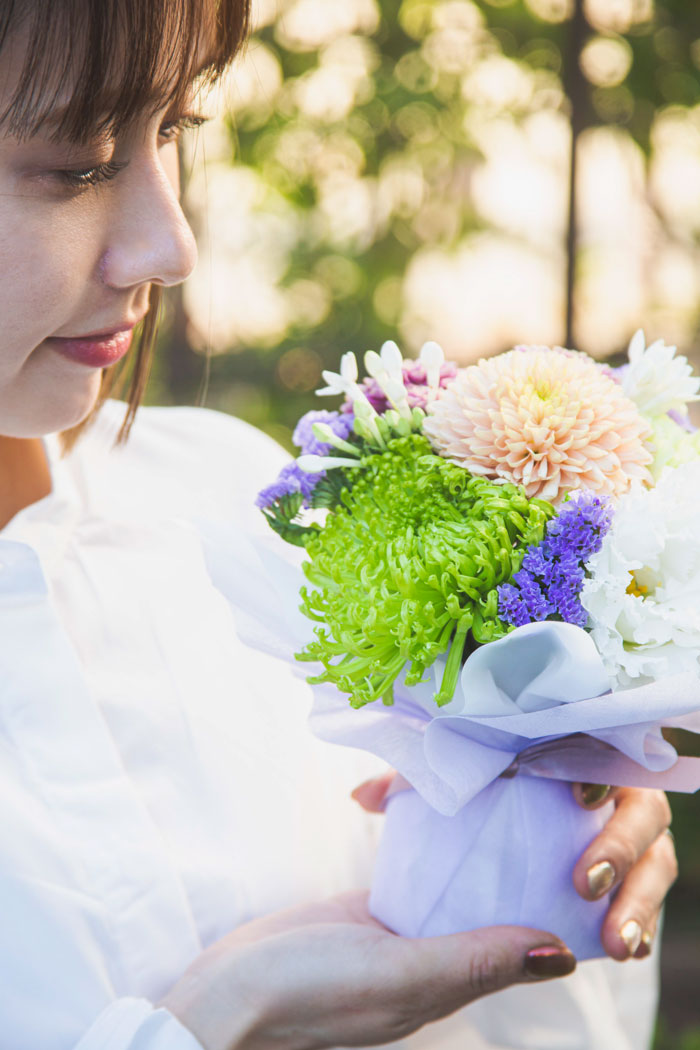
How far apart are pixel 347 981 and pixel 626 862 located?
38cm

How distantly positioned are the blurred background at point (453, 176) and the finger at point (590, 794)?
2.57 metres

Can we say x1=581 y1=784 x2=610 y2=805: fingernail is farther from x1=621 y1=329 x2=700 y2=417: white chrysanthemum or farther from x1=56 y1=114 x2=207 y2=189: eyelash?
x1=56 y1=114 x2=207 y2=189: eyelash

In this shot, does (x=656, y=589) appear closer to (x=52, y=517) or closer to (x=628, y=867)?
(x=628, y=867)

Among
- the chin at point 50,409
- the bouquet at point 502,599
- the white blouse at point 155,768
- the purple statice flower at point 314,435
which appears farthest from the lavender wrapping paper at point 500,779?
the chin at point 50,409

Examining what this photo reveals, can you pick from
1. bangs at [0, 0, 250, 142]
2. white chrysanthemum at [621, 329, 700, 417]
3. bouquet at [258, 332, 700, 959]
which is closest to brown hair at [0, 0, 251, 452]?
bangs at [0, 0, 250, 142]

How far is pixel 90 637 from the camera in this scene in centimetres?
133

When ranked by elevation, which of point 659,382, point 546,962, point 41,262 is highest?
point 41,262

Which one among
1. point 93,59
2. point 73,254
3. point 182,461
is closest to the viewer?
point 93,59

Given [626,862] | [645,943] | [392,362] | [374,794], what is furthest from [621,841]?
[392,362]

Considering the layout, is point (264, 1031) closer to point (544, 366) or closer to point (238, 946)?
point (238, 946)

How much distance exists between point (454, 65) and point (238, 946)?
3.47 metres

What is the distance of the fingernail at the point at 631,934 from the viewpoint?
1158 mm

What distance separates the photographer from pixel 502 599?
3.12ft

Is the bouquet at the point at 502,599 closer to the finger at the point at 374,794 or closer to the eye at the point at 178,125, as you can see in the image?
the finger at the point at 374,794
